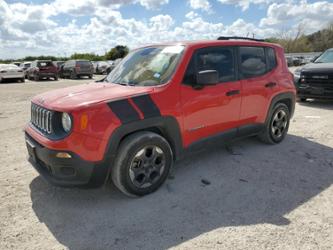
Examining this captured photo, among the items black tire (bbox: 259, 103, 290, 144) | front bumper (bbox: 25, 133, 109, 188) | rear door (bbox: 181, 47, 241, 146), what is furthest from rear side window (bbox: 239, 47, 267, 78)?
front bumper (bbox: 25, 133, 109, 188)

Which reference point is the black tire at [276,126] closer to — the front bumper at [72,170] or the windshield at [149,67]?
the windshield at [149,67]

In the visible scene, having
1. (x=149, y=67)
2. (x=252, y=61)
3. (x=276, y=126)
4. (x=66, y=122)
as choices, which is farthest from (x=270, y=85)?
(x=66, y=122)

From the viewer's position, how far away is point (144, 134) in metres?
3.50

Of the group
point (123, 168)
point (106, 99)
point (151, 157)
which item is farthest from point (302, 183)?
point (106, 99)

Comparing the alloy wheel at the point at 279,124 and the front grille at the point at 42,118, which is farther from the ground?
the front grille at the point at 42,118

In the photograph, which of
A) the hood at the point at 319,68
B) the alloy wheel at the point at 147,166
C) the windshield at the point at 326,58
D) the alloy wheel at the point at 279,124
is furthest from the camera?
the windshield at the point at 326,58

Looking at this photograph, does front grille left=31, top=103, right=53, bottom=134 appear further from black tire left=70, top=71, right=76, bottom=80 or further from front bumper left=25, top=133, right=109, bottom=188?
black tire left=70, top=71, right=76, bottom=80

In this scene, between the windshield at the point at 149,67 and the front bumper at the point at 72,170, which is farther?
the windshield at the point at 149,67

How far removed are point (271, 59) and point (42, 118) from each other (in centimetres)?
369

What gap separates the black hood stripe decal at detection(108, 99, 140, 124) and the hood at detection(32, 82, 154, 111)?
7 cm

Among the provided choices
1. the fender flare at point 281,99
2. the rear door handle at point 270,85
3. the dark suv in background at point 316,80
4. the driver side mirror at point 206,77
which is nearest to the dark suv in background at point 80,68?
the dark suv in background at point 316,80

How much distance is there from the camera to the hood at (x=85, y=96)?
325 centimetres

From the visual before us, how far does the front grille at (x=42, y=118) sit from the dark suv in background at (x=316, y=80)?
25.6ft

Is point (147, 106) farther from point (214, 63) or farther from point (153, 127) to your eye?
point (214, 63)
